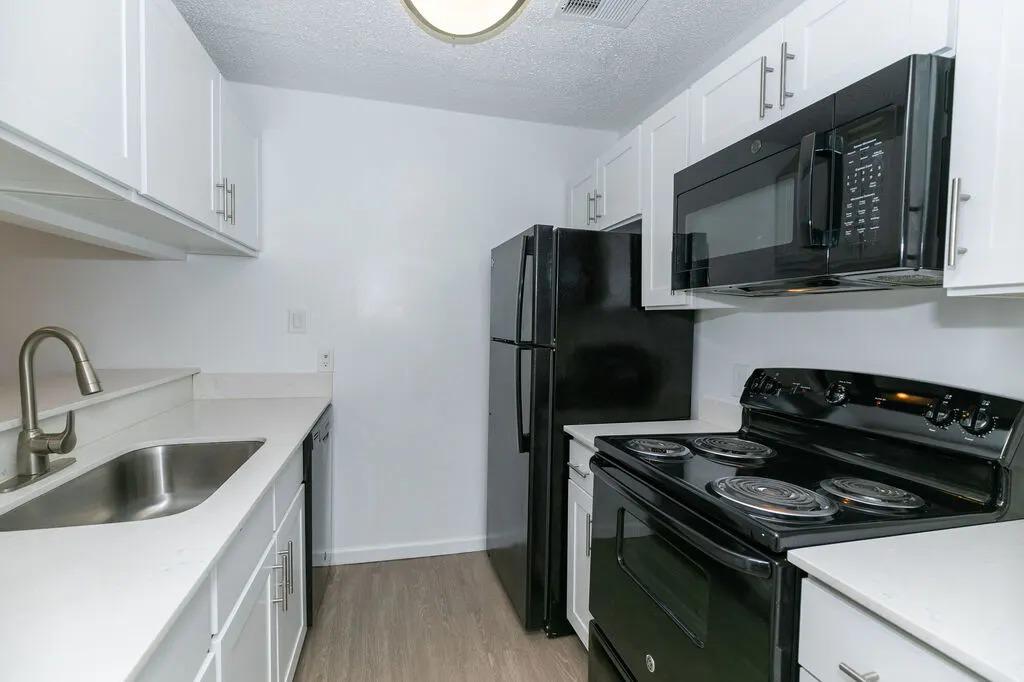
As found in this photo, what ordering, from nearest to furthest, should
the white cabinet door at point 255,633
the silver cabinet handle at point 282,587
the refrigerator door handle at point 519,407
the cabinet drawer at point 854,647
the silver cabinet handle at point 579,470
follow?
the cabinet drawer at point 854,647 → the white cabinet door at point 255,633 → the silver cabinet handle at point 282,587 → the silver cabinet handle at point 579,470 → the refrigerator door handle at point 519,407

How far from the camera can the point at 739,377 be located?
196 cm

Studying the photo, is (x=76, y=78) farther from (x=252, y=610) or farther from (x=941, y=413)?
(x=941, y=413)

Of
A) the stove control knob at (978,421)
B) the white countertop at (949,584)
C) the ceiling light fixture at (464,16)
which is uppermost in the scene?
the ceiling light fixture at (464,16)

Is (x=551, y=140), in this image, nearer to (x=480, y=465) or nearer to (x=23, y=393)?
(x=480, y=465)

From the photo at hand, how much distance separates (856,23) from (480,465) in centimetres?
244

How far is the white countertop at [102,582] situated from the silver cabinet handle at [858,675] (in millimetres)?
1033

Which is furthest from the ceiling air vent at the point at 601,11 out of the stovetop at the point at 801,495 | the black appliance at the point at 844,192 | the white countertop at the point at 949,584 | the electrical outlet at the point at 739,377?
the white countertop at the point at 949,584

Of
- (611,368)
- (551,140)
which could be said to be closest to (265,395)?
(611,368)

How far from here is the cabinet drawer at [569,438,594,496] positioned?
1.85 meters

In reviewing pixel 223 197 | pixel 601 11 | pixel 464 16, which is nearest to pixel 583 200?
pixel 601 11

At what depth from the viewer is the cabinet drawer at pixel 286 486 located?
4.80 feet

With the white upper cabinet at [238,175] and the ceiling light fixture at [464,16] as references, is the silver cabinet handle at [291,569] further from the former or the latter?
the ceiling light fixture at [464,16]

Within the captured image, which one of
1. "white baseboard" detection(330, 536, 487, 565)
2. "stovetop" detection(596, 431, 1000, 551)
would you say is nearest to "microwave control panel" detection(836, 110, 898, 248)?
"stovetop" detection(596, 431, 1000, 551)

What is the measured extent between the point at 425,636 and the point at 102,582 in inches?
62.1
